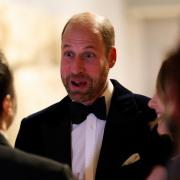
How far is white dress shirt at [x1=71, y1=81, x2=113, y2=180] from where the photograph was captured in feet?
5.33

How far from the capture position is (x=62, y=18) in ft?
11.3

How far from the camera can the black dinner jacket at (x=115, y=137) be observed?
159cm

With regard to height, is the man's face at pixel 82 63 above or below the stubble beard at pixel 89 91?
above

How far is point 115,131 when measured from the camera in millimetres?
1646

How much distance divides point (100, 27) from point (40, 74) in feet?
4.84

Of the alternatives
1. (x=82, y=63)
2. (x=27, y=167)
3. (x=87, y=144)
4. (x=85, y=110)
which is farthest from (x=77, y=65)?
(x=27, y=167)

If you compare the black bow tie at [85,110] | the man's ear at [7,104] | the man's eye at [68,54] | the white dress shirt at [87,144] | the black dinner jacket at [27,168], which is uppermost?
the man's eye at [68,54]

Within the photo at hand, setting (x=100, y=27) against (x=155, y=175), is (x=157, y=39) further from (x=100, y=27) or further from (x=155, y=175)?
(x=155, y=175)

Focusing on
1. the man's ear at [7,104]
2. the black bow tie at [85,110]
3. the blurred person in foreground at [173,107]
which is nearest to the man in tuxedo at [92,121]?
the black bow tie at [85,110]

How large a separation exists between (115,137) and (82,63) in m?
0.26

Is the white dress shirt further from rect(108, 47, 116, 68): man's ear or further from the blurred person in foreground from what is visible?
the blurred person in foreground

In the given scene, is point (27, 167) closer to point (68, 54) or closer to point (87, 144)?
point (87, 144)

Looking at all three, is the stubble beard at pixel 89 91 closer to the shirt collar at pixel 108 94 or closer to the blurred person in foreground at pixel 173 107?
the shirt collar at pixel 108 94

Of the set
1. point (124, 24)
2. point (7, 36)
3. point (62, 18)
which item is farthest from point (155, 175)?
point (124, 24)
